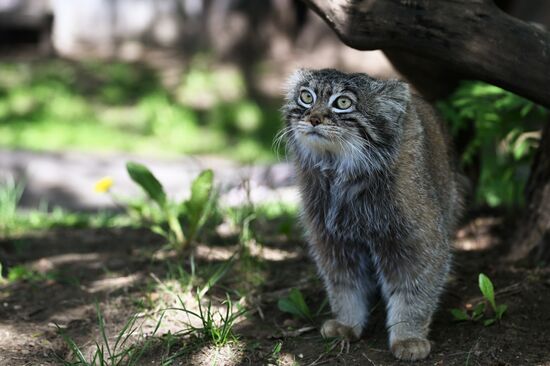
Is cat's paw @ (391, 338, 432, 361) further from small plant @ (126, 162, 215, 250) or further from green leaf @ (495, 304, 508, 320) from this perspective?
small plant @ (126, 162, 215, 250)

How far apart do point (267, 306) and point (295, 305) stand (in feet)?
0.83

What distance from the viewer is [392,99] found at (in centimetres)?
398

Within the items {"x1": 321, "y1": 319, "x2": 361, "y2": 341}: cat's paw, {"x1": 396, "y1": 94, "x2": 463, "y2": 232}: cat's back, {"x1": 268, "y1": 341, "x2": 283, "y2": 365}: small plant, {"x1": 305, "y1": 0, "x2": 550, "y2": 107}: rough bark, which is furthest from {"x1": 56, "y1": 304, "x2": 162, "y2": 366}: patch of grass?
{"x1": 305, "y1": 0, "x2": 550, "y2": 107}: rough bark

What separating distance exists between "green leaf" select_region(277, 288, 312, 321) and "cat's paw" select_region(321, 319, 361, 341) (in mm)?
172

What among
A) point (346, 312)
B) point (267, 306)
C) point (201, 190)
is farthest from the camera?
point (201, 190)

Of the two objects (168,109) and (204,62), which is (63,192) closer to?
(168,109)

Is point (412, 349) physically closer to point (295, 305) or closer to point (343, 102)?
point (295, 305)

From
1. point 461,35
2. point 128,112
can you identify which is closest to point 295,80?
point 461,35

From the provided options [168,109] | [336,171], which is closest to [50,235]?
[336,171]

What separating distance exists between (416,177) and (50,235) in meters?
3.35

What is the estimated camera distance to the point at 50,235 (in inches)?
241

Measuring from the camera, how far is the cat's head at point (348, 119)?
12.6 ft

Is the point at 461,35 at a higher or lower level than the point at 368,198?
higher

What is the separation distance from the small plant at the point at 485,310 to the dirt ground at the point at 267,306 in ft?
0.17
